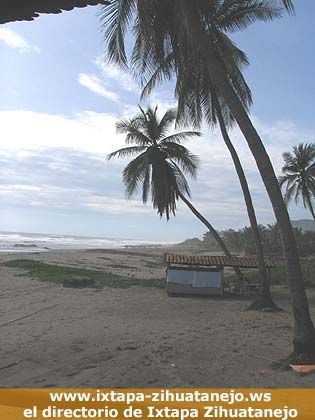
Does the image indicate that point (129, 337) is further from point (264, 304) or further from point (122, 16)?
point (122, 16)

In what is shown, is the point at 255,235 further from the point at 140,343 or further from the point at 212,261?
the point at 140,343

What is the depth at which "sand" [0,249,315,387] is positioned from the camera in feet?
22.6

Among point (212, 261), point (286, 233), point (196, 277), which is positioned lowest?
point (196, 277)

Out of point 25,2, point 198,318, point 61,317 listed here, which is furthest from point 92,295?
point 25,2

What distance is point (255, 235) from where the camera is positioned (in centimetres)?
1462

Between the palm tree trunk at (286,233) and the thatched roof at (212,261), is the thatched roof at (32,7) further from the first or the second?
the thatched roof at (212,261)

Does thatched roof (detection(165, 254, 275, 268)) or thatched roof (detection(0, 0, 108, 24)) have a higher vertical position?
thatched roof (detection(0, 0, 108, 24))

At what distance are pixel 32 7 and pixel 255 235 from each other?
38.8 ft

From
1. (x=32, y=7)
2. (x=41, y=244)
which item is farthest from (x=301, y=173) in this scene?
(x=41, y=244)

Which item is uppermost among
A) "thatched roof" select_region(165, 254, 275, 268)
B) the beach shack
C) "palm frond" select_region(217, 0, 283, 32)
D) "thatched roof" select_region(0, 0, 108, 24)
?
"palm frond" select_region(217, 0, 283, 32)

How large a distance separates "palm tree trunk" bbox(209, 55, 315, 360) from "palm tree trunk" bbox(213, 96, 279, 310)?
629cm

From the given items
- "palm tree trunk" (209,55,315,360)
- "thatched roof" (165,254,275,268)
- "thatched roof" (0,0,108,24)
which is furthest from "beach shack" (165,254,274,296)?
"thatched roof" (0,0,108,24)

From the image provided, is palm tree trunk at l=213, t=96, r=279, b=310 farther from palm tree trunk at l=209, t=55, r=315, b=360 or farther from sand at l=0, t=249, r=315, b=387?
palm tree trunk at l=209, t=55, r=315, b=360

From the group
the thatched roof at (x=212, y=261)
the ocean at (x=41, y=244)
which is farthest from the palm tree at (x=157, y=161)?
the ocean at (x=41, y=244)
